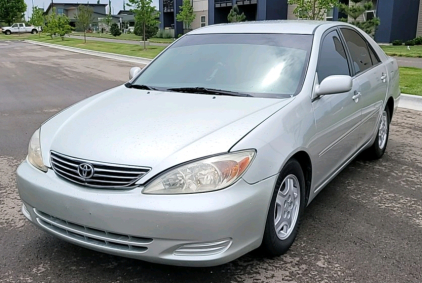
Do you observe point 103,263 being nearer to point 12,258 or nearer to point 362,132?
point 12,258

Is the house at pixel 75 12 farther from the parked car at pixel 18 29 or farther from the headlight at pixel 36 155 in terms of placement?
the headlight at pixel 36 155

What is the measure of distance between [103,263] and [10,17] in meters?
84.7

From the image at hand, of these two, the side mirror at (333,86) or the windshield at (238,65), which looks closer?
the side mirror at (333,86)

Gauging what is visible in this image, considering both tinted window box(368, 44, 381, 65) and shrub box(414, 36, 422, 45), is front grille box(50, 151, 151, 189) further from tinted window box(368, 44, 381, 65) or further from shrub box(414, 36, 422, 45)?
shrub box(414, 36, 422, 45)

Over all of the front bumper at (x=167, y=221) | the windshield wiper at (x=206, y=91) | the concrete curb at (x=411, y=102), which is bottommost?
the concrete curb at (x=411, y=102)

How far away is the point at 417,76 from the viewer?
1231 centimetres

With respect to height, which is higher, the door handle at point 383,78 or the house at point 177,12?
the house at point 177,12

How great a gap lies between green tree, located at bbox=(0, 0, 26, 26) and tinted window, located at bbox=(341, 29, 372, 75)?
81275 millimetres

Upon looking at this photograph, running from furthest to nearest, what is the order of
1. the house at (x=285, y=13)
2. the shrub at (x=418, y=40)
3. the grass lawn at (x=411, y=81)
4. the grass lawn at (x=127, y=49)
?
the house at (x=285, y=13), the shrub at (x=418, y=40), the grass lawn at (x=127, y=49), the grass lawn at (x=411, y=81)

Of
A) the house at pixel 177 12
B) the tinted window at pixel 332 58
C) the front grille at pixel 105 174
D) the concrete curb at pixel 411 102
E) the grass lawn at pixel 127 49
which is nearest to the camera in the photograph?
the front grille at pixel 105 174

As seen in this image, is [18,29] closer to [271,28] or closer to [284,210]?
[271,28]

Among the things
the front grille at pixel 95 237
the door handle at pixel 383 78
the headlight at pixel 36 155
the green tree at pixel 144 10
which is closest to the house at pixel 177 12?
the green tree at pixel 144 10

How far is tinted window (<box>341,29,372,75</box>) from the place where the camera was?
466 centimetres

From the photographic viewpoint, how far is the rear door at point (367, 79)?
4574 millimetres
